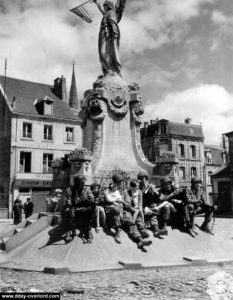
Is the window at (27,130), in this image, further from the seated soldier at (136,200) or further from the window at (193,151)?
the seated soldier at (136,200)

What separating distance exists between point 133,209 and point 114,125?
4.44 m

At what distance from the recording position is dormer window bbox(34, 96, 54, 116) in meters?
38.0

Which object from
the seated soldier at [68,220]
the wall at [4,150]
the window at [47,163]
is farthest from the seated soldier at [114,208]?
the window at [47,163]

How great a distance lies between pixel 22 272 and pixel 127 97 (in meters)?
7.49

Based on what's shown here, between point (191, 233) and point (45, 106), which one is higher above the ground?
point (45, 106)

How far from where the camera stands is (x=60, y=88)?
Answer: 4241 centimetres

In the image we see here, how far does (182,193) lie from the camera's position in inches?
392

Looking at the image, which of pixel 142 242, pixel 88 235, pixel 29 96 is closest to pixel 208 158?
pixel 29 96

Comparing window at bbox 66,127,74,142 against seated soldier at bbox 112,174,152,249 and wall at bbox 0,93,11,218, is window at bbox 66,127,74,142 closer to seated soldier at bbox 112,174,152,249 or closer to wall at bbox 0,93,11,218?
wall at bbox 0,93,11,218

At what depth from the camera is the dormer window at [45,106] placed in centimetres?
3797

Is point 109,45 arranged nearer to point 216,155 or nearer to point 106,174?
point 106,174

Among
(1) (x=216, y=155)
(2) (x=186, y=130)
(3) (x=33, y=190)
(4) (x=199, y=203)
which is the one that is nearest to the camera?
(4) (x=199, y=203)

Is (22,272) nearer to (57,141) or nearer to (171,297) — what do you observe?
(171,297)

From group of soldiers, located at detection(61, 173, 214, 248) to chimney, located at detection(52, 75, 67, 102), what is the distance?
33.1 metres
